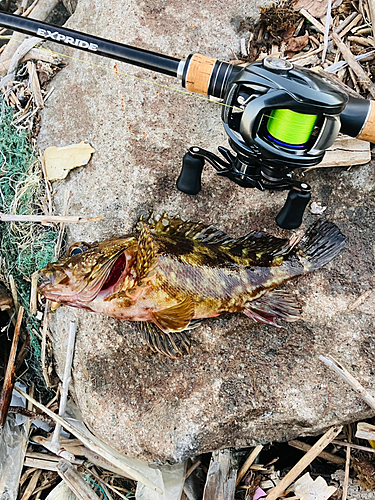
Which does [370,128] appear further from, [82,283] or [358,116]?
[82,283]

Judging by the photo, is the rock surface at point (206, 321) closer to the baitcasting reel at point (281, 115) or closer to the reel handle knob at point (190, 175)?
the reel handle knob at point (190, 175)

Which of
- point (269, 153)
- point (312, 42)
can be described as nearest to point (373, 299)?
point (269, 153)

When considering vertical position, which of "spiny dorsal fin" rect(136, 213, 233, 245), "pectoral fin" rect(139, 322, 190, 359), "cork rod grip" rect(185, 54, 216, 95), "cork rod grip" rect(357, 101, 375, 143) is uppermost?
"cork rod grip" rect(185, 54, 216, 95)

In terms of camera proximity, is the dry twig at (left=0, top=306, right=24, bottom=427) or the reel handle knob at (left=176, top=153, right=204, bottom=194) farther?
the dry twig at (left=0, top=306, right=24, bottom=427)

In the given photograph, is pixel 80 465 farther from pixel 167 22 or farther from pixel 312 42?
pixel 312 42

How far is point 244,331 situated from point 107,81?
230 cm

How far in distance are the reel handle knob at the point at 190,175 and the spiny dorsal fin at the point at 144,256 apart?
1.78 ft

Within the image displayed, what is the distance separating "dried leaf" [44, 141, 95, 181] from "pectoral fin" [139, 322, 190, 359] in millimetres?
1500

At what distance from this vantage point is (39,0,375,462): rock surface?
327 cm

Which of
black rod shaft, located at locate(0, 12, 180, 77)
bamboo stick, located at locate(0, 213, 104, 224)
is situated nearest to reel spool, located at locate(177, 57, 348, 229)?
black rod shaft, located at locate(0, 12, 180, 77)

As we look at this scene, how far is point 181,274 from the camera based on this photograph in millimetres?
3162

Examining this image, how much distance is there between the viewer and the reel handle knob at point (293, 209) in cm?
315

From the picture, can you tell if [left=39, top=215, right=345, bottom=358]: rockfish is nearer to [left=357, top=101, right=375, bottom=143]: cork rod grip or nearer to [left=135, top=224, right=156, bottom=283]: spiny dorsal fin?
[left=135, top=224, right=156, bottom=283]: spiny dorsal fin

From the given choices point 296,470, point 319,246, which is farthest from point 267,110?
point 296,470
